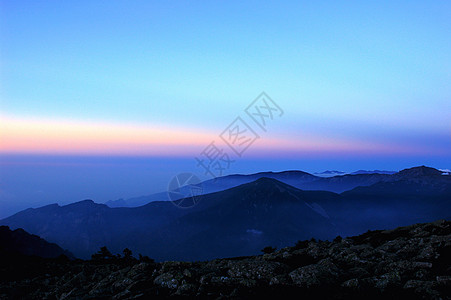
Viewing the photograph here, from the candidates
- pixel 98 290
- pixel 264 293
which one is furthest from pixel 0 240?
pixel 264 293

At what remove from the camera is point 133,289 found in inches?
800

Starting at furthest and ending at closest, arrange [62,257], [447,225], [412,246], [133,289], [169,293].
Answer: [62,257] → [447,225] → [412,246] → [133,289] → [169,293]

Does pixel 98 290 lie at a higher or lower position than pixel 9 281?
higher

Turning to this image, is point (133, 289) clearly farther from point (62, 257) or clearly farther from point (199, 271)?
point (62, 257)

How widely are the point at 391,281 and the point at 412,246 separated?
11.6 metres

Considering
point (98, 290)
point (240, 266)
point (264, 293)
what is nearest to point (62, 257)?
point (98, 290)

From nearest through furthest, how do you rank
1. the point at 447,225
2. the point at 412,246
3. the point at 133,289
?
the point at 133,289 → the point at 412,246 → the point at 447,225

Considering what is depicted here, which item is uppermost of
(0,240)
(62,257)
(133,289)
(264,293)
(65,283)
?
(264,293)

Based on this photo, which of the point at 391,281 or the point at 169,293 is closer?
the point at 391,281

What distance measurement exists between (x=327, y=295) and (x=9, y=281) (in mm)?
32367

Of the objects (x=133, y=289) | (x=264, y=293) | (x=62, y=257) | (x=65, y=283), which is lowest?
(x=62, y=257)

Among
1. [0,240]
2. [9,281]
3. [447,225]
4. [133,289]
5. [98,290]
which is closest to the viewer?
[133,289]

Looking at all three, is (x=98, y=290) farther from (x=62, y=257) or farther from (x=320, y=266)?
(x=62, y=257)

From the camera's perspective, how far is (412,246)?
25.9m
